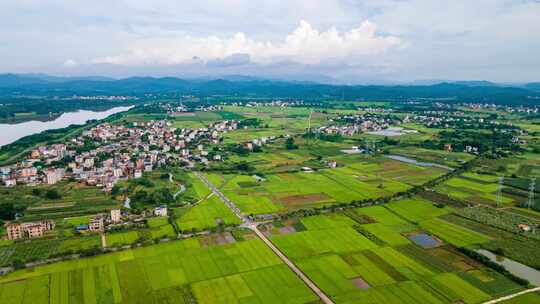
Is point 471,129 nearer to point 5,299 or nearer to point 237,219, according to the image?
point 237,219

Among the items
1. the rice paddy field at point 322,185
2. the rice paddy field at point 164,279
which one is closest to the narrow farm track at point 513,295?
the rice paddy field at point 164,279

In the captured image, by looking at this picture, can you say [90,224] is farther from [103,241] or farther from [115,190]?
[115,190]

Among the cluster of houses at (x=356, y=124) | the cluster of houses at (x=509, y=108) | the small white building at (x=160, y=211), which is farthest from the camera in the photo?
the cluster of houses at (x=509, y=108)

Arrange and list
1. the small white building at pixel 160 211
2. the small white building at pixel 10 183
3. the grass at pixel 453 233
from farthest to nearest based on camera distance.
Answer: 1. the small white building at pixel 10 183
2. the small white building at pixel 160 211
3. the grass at pixel 453 233

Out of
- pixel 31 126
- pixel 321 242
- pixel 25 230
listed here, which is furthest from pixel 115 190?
pixel 31 126

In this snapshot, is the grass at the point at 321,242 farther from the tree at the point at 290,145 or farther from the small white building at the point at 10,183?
the tree at the point at 290,145

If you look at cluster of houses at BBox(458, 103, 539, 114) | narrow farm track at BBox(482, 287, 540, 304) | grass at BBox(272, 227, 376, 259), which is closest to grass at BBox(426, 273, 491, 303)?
narrow farm track at BBox(482, 287, 540, 304)

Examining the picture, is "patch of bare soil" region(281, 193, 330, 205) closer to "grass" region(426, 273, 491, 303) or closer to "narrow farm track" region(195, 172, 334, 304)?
"narrow farm track" region(195, 172, 334, 304)
